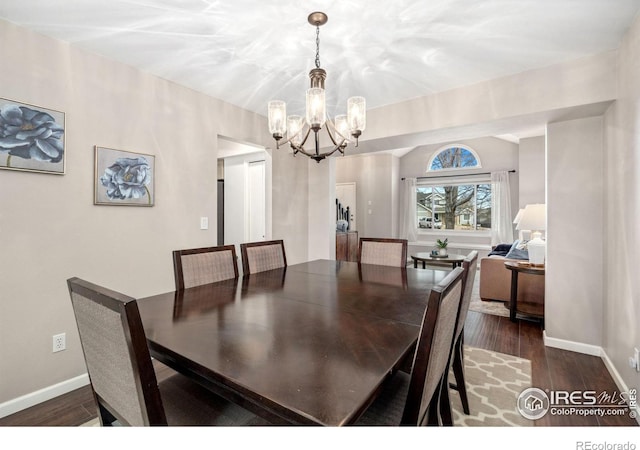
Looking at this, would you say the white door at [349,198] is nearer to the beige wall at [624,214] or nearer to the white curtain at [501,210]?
the white curtain at [501,210]

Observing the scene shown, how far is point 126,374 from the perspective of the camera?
83cm

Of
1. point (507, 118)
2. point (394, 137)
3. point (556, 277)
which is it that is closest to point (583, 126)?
point (507, 118)

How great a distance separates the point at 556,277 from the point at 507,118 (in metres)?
1.49

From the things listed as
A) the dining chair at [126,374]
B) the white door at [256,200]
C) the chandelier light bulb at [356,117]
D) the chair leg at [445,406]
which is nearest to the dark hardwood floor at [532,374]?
the chair leg at [445,406]

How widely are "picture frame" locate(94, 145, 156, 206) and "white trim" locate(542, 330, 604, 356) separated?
3.72 m

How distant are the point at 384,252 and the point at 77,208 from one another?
2427 millimetres

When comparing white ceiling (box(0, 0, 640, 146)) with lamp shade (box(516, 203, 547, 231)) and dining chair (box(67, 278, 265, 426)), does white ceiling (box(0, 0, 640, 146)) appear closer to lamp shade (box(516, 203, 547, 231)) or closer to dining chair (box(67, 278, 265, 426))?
lamp shade (box(516, 203, 547, 231))

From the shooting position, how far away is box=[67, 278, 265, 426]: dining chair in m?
0.76

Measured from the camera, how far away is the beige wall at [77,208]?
6.04 feet

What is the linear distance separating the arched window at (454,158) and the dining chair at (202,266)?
259 inches

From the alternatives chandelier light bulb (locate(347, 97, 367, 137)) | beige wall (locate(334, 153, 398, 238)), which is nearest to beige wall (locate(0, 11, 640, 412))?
chandelier light bulb (locate(347, 97, 367, 137))

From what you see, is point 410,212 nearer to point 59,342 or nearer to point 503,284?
point 503,284

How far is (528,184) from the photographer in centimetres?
607
